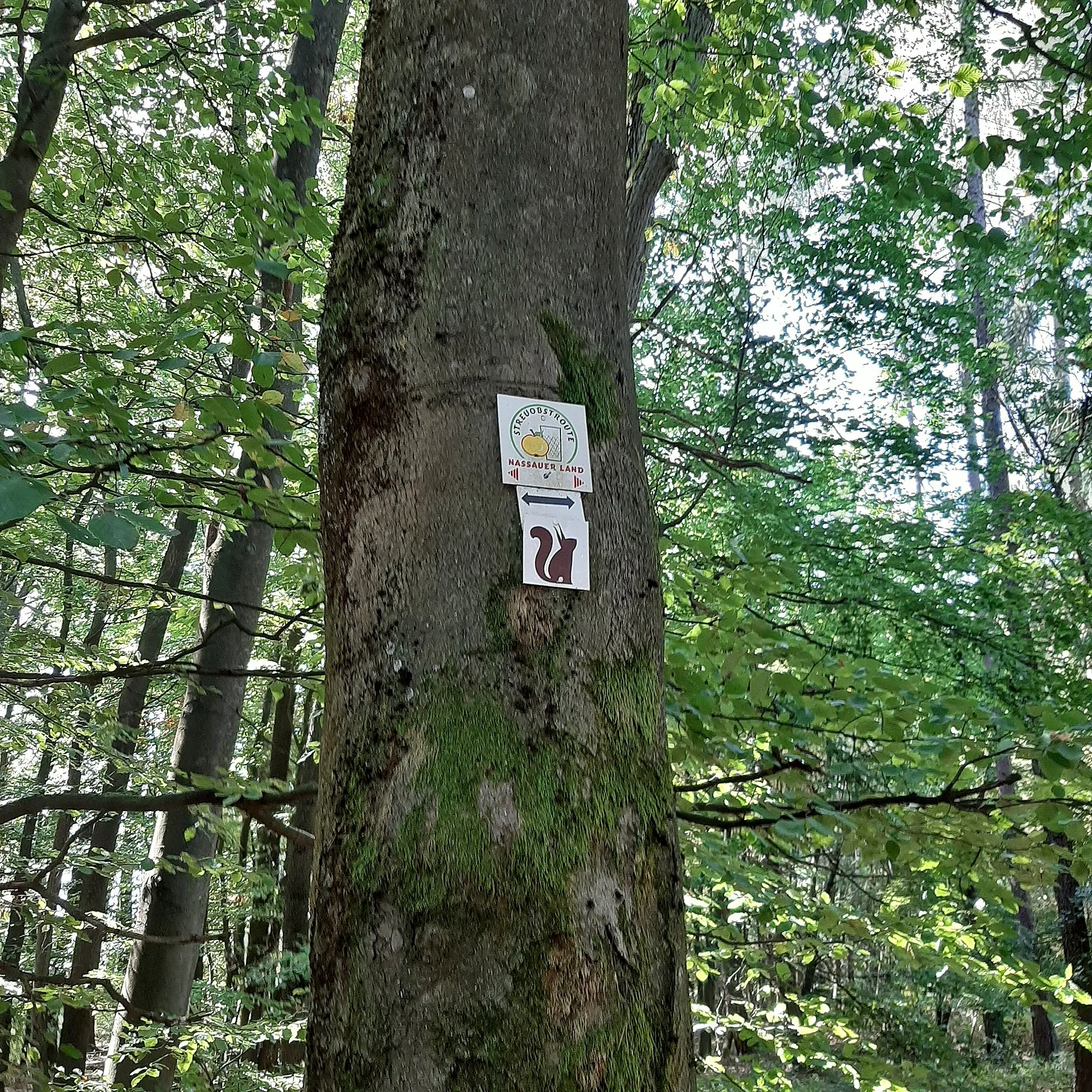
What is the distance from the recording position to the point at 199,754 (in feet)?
15.4

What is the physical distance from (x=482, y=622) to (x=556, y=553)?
0.13 meters

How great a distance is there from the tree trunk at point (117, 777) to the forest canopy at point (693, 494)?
0.07 m

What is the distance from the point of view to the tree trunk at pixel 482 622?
882 millimetres

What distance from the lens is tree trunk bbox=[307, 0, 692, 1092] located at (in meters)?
0.88

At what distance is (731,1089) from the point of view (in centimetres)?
371

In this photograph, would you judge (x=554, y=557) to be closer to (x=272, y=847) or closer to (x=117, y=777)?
(x=117, y=777)

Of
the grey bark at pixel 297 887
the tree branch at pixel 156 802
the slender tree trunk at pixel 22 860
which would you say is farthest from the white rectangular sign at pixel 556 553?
the grey bark at pixel 297 887

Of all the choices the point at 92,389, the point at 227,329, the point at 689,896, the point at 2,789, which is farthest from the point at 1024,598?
the point at 2,789

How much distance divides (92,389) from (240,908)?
10.5 m

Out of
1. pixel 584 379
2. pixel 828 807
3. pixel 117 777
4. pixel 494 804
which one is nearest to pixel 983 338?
pixel 117 777

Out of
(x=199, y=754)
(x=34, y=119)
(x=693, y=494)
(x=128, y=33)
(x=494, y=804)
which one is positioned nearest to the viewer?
(x=494, y=804)

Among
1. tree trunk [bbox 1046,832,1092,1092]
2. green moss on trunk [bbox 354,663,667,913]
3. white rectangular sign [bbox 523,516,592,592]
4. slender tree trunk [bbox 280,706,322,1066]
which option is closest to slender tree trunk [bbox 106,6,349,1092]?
white rectangular sign [bbox 523,516,592,592]

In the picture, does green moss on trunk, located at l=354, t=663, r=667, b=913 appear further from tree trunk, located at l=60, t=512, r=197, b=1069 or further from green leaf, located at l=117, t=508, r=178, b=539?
tree trunk, located at l=60, t=512, r=197, b=1069

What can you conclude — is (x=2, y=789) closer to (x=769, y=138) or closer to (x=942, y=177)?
(x=769, y=138)
